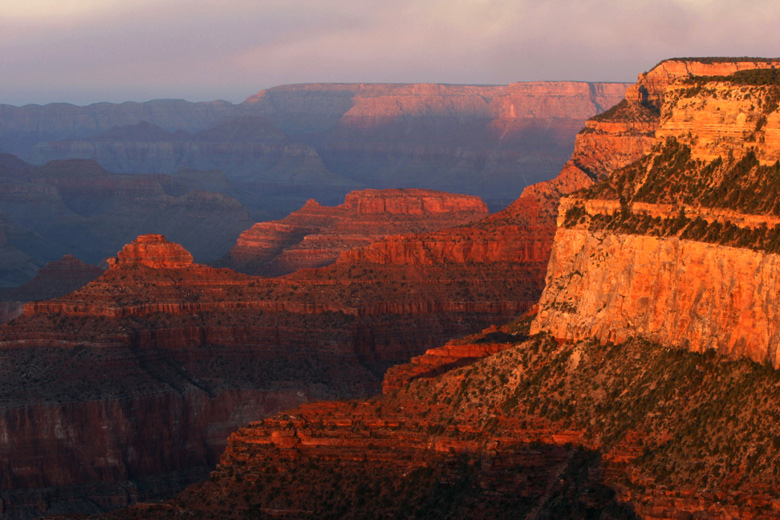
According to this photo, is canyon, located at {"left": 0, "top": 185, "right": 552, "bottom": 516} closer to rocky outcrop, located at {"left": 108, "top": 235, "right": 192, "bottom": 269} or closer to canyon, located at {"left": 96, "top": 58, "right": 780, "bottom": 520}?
rocky outcrop, located at {"left": 108, "top": 235, "right": 192, "bottom": 269}

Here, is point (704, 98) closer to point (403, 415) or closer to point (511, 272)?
point (403, 415)

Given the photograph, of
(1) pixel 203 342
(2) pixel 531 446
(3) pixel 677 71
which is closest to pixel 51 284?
(1) pixel 203 342

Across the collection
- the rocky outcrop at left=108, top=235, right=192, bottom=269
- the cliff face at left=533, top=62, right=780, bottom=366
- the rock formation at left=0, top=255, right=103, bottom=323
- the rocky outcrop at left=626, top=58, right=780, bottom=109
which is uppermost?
the rocky outcrop at left=626, top=58, right=780, bottom=109

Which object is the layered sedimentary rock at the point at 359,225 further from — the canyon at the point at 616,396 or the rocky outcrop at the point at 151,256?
the canyon at the point at 616,396

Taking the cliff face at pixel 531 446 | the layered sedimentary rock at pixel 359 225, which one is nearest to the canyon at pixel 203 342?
the cliff face at pixel 531 446

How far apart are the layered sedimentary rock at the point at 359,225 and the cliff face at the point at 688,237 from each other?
104613mm

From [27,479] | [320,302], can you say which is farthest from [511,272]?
[27,479]

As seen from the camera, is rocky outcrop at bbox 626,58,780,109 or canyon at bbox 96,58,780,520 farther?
rocky outcrop at bbox 626,58,780,109

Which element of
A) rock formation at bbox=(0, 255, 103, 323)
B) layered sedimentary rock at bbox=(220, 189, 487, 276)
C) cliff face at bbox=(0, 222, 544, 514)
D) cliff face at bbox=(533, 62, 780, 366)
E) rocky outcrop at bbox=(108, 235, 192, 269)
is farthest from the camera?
layered sedimentary rock at bbox=(220, 189, 487, 276)

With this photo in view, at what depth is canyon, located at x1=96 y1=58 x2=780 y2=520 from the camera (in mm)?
46562

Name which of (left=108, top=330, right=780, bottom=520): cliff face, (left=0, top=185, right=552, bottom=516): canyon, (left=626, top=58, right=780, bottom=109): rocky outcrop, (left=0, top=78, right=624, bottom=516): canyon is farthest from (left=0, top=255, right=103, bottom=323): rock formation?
(left=108, top=330, right=780, bottom=520): cliff face

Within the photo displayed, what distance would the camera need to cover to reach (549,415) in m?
54.1

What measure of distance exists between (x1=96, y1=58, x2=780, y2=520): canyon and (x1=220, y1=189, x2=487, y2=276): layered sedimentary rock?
338 feet

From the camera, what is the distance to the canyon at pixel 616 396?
4656 cm
